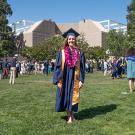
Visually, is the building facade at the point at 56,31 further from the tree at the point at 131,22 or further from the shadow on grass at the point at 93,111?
the shadow on grass at the point at 93,111

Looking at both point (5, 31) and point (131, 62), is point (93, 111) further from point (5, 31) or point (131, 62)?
point (5, 31)

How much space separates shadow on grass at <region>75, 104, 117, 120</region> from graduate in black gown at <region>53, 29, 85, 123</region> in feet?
1.76

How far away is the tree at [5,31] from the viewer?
66188 mm

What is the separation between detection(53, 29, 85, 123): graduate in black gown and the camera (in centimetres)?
919

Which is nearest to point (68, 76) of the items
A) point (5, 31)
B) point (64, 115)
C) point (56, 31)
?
point (64, 115)

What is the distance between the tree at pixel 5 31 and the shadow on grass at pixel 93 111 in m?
55.1

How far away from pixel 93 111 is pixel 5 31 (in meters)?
57.7

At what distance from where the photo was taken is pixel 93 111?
34.9 feet

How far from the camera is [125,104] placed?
39.0 ft

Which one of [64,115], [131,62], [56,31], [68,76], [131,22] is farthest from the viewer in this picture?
[56,31]

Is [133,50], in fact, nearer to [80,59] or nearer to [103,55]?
[80,59]

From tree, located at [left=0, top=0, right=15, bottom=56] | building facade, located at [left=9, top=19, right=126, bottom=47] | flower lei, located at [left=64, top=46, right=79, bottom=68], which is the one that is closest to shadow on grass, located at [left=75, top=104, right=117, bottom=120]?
flower lei, located at [left=64, top=46, right=79, bottom=68]

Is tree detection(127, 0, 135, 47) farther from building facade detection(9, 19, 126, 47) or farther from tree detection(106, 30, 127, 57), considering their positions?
building facade detection(9, 19, 126, 47)

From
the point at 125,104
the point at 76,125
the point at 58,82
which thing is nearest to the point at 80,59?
the point at 58,82
